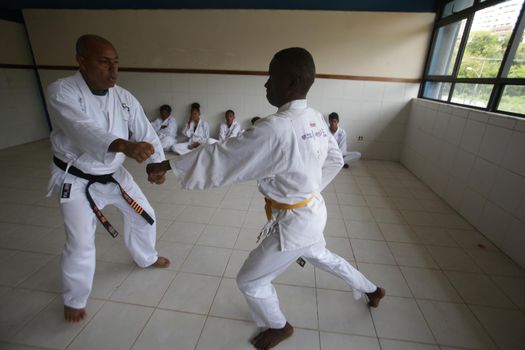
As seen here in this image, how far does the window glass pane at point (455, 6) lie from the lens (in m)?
3.43

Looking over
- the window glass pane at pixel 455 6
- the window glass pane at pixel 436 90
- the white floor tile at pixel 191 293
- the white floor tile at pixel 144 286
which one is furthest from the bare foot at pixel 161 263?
the window glass pane at pixel 455 6

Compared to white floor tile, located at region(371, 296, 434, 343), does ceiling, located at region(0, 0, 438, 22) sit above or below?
above

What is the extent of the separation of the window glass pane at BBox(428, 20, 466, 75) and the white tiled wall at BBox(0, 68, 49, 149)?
690cm

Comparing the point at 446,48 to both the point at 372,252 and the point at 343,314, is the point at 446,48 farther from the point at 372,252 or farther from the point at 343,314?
the point at 343,314

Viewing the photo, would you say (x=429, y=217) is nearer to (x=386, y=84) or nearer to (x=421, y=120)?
(x=421, y=120)

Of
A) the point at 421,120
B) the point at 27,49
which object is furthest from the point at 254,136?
the point at 27,49

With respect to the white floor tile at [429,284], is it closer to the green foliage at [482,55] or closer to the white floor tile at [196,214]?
the white floor tile at [196,214]

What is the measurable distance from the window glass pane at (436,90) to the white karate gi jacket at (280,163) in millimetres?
3423

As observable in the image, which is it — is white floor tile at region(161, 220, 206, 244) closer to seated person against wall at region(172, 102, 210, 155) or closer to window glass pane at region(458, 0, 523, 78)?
seated person against wall at region(172, 102, 210, 155)

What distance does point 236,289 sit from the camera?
1826 mm

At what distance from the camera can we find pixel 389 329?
5.15 feet

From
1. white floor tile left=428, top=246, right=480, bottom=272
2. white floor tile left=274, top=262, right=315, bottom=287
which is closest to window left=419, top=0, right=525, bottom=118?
white floor tile left=428, top=246, right=480, bottom=272

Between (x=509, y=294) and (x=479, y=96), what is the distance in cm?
216

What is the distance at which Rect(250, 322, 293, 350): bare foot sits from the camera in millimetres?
1429
